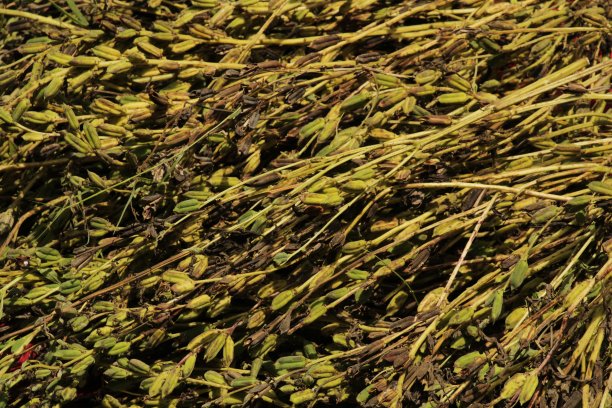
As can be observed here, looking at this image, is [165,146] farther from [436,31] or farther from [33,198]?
[436,31]

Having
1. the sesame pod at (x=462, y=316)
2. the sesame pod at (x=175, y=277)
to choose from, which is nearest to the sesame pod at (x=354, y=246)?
the sesame pod at (x=462, y=316)

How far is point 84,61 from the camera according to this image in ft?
6.33

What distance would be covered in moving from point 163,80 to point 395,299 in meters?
0.77

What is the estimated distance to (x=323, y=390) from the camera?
1782 mm

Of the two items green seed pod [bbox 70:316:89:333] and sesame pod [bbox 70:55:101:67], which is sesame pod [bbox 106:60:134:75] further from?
green seed pod [bbox 70:316:89:333]

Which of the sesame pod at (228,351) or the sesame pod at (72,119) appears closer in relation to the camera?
the sesame pod at (228,351)

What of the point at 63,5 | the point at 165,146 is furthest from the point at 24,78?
the point at 165,146

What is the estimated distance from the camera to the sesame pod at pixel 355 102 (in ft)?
6.30

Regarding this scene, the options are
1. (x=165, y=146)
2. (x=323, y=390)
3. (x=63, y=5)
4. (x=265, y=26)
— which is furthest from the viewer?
(x=63, y=5)

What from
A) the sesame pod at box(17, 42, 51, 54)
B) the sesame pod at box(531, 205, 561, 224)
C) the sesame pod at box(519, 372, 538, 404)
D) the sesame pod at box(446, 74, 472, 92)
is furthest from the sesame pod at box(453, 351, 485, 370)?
the sesame pod at box(17, 42, 51, 54)

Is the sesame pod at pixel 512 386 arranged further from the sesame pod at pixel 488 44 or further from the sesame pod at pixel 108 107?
the sesame pod at pixel 108 107

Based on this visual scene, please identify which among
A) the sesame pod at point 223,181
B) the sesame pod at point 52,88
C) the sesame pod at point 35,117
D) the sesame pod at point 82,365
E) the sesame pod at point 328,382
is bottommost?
the sesame pod at point 328,382

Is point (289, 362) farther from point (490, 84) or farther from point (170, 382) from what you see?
point (490, 84)

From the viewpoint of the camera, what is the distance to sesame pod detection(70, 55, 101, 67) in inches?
75.6
